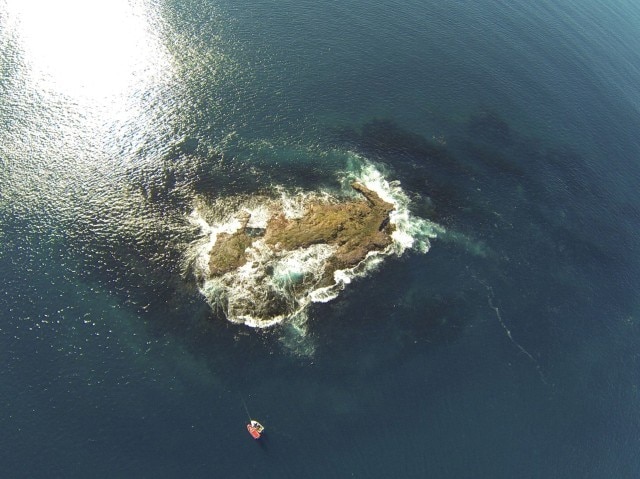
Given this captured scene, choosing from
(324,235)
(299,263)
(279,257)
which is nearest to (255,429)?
(299,263)

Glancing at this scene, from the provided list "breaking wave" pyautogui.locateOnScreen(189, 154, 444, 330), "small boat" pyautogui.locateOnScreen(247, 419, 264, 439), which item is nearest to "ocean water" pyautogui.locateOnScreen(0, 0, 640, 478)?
"breaking wave" pyautogui.locateOnScreen(189, 154, 444, 330)

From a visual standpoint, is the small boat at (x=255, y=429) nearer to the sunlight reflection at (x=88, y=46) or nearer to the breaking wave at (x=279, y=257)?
the breaking wave at (x=279, y=257)

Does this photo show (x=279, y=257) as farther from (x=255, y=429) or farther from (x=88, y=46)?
(x=88, y=46)

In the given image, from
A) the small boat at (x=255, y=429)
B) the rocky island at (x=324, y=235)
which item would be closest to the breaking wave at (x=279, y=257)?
the rocky island at (x=324, y=235)

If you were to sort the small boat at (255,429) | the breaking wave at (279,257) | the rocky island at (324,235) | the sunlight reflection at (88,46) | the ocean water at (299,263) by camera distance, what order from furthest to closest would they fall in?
1. the sunlight reflection at (88,46)
2. the rocky island at (324,235)
3. the breaking wave at (279,257)
4. the ocean water at (299,263)
5. the small boat at (255,429)

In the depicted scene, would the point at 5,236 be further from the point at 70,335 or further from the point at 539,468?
the point at 539,468

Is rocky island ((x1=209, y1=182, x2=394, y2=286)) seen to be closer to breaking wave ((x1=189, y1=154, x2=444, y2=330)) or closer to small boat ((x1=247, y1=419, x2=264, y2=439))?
breaking wave ((x1=189, y1=154, x2=444, y2=330))

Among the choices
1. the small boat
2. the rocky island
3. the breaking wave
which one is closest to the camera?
the small boat
